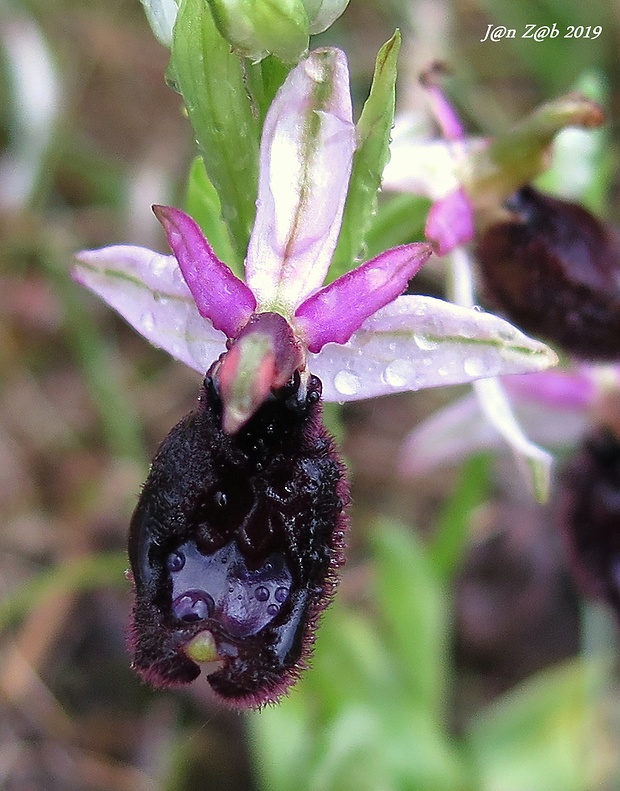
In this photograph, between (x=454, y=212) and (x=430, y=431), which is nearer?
(x=454, y=212)

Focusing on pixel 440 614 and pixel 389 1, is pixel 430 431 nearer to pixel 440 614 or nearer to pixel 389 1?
pixel 440 614

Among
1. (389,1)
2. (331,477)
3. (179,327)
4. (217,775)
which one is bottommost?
(217,775)

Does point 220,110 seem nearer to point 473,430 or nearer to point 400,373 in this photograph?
point 400,373

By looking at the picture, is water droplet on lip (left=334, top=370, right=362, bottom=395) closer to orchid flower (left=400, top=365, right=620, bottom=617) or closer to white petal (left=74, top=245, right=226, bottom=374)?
white petal (left=74, top=245, right=226, bottom=374)

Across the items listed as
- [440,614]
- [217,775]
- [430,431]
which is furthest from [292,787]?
[430,431]

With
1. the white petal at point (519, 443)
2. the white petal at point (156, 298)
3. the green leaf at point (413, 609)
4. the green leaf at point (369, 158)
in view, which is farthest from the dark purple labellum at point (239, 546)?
the green leaf at point (413, 609)

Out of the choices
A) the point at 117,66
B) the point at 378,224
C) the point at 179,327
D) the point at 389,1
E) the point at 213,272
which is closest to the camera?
the point at 213,272
